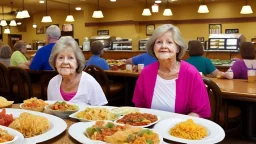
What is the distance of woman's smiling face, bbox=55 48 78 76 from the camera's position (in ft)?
7.38

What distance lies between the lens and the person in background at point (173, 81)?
7.24 ft

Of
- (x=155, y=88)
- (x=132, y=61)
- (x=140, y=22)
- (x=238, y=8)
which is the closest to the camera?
(x=155, y=88)

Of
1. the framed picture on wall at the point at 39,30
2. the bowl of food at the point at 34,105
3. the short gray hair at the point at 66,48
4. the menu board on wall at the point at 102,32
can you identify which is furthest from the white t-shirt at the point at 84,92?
the framed picture on wall at the point at 39,30

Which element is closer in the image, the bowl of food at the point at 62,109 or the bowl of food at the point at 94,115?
the bowl of food at the point at 94,115

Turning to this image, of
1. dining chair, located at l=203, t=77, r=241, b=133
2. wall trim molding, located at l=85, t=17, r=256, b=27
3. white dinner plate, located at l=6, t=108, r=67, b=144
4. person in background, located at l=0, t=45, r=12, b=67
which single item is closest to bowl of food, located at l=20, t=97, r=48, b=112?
white dinner plate, located at l=6, t=108, r=67, b=144

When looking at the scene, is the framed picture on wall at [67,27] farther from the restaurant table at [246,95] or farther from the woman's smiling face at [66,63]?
the woman's smiling face at [66,63]

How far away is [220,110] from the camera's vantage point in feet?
10.6

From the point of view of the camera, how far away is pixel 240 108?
359 cm

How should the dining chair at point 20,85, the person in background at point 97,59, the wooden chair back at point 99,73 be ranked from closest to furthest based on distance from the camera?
the dining chair at point 20,85, the wooden chair back at point 99,73, the person in background at point 97,59

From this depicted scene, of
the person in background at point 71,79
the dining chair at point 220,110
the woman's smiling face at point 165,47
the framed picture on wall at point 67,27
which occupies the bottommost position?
the dining chair at point 220,110

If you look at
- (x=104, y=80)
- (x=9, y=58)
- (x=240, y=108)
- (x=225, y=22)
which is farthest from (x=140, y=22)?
(x=240, y=108)

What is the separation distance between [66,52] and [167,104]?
2.82ft

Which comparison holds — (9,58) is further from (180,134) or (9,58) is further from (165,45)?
(180,134)

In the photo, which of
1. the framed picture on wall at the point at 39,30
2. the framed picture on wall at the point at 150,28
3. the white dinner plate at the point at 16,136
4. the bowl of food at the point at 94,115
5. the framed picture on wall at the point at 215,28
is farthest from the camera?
the framed picture on wall at the point at 39,30
